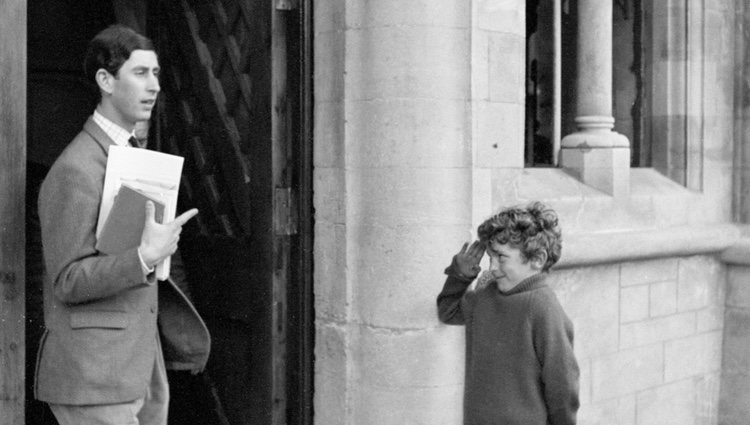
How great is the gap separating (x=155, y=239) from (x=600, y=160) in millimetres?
2827

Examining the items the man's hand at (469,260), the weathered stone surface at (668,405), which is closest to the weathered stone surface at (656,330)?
the weathered stone surface at (668,405)

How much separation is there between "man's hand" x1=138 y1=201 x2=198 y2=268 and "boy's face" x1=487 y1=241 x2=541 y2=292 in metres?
0.91

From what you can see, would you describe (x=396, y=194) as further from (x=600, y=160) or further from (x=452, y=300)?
(x=600, y=160)

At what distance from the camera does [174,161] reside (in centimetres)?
327

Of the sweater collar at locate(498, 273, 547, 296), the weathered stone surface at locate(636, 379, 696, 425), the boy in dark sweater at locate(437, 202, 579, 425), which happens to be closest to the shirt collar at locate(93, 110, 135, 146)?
the boy in dark sweater at locate(437, 202, 579, 425)

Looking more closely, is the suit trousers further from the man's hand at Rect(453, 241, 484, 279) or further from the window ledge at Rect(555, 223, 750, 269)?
the window ledge at Rect(555, 223, 750, 269)

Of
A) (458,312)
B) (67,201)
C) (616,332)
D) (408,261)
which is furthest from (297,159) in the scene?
(616,332)

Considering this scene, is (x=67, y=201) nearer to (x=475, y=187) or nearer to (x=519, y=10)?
(x=475, y=187)

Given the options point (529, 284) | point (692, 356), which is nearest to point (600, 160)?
point (692, 356)

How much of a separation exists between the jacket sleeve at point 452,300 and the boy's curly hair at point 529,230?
40 cm

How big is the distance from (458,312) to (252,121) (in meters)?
1.22

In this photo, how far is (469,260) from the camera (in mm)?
3598

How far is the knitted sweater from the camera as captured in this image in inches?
127

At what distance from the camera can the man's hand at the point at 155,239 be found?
9.95ft
